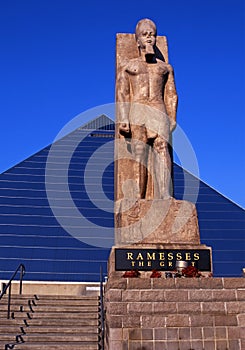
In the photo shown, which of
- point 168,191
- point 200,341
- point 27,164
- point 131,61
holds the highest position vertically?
point 27,164

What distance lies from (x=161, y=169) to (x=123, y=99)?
147 centimetres

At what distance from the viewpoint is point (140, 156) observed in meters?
7.99

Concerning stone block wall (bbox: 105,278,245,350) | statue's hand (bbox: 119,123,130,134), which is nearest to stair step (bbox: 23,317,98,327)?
stone block wall (bbox: 105,278,245,350)

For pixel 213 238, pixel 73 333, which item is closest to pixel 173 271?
pixel 73 333

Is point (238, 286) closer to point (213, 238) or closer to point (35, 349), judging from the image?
point (35, 349)

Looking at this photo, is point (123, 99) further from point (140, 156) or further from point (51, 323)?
point (51, 323)

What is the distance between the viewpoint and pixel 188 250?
6.86m

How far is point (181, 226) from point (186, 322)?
2021mm

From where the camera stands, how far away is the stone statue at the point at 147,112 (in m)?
7.99

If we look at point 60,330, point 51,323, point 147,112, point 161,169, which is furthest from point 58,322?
point 147,112

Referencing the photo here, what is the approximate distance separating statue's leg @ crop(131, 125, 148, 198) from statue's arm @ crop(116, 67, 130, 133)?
21 centimetres

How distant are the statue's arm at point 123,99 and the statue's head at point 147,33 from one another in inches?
23.3

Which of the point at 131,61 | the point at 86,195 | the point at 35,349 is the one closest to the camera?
the point at 35,349

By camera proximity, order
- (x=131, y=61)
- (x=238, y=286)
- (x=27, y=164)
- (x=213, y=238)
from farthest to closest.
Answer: (x=27, y=164)
(x=213, y=238)
(x=131, y=61)
(x=238, y=286)
